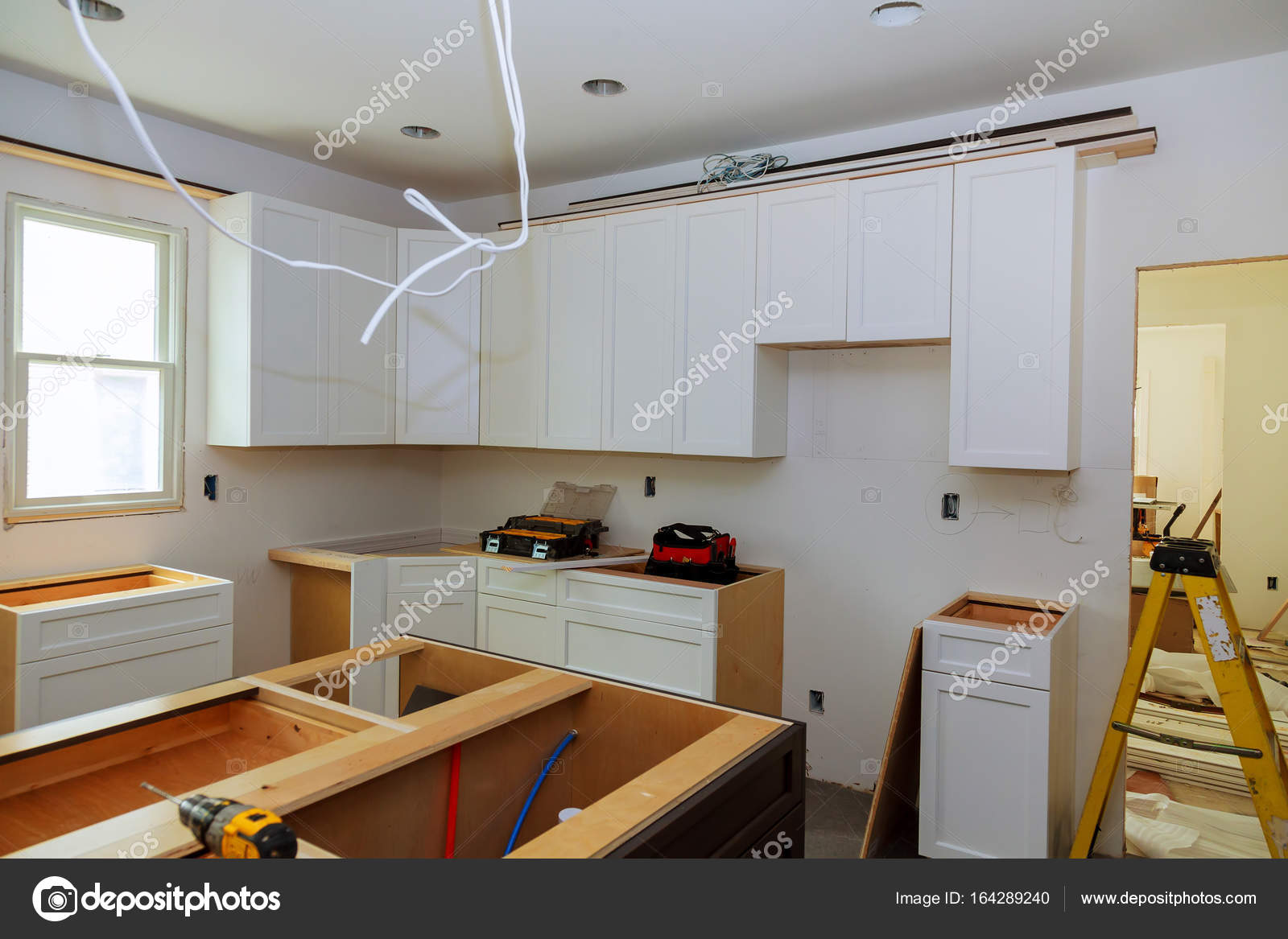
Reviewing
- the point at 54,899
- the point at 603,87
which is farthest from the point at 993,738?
the point at 603,87

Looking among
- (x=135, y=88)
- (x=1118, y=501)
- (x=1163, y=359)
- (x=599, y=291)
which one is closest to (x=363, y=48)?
(x=135, y=88)

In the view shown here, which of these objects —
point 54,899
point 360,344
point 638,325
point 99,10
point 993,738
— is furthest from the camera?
point 360,344

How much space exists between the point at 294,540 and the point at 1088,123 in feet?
12.6

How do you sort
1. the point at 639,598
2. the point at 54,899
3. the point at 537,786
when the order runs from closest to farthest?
the point at 54,899, the point at 537,786, the point at 639,598

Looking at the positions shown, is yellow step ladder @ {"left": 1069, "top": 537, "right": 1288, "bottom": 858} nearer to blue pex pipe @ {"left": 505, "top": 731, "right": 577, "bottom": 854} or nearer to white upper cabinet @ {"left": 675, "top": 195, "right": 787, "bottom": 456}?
white upper cabinet @ {"left": 675, "top": 195, "right": 787, "bottom": 456}

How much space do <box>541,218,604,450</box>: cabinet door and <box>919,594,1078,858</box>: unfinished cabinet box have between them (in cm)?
181

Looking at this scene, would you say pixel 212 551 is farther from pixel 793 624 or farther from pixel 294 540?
pixel 793 624

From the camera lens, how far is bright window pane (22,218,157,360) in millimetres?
3133

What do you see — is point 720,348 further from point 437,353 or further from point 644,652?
point 437,353

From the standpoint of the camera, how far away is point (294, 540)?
4.07 m

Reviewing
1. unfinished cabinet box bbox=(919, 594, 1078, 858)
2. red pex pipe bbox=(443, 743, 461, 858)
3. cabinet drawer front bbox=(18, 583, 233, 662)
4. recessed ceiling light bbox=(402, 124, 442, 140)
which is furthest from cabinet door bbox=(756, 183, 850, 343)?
cabinet drawer front bbox=(18, 583, 233, 662)

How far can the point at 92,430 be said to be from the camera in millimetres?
3346

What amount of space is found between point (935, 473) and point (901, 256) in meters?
0.89

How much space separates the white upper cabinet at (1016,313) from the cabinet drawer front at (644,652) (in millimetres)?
1236
